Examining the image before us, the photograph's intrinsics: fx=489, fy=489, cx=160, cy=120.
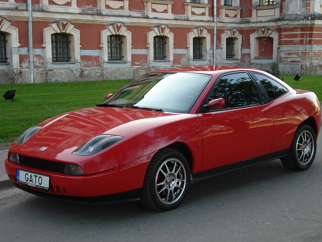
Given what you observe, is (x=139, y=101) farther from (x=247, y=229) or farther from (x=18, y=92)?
(x=18, y=92)

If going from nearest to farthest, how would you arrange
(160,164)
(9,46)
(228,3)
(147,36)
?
(160,164)
(9,46)
(147,36)
(228,3)

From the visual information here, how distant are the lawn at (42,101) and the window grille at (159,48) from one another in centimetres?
724

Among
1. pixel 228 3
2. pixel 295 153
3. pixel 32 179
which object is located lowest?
pixel 295 153

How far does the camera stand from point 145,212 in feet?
17.5

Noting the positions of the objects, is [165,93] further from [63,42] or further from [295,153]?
[63,42]

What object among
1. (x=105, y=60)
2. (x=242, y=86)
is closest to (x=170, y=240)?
(x=242, y=86)

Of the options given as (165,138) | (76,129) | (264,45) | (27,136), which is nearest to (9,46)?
(264,45)

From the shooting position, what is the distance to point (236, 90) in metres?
6.48

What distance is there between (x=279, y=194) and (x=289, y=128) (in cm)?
123

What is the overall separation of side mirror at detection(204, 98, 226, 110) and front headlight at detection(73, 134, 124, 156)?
4.37 feet

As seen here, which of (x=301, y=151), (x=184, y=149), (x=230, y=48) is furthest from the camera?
(x=230, y=48)

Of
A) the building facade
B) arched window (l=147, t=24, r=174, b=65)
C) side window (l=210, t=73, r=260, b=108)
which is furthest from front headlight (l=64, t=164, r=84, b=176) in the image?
arched window (l=147, t=24, r=174, b=65)

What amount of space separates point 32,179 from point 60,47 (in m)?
19.5

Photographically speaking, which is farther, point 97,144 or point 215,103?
point 215,103
